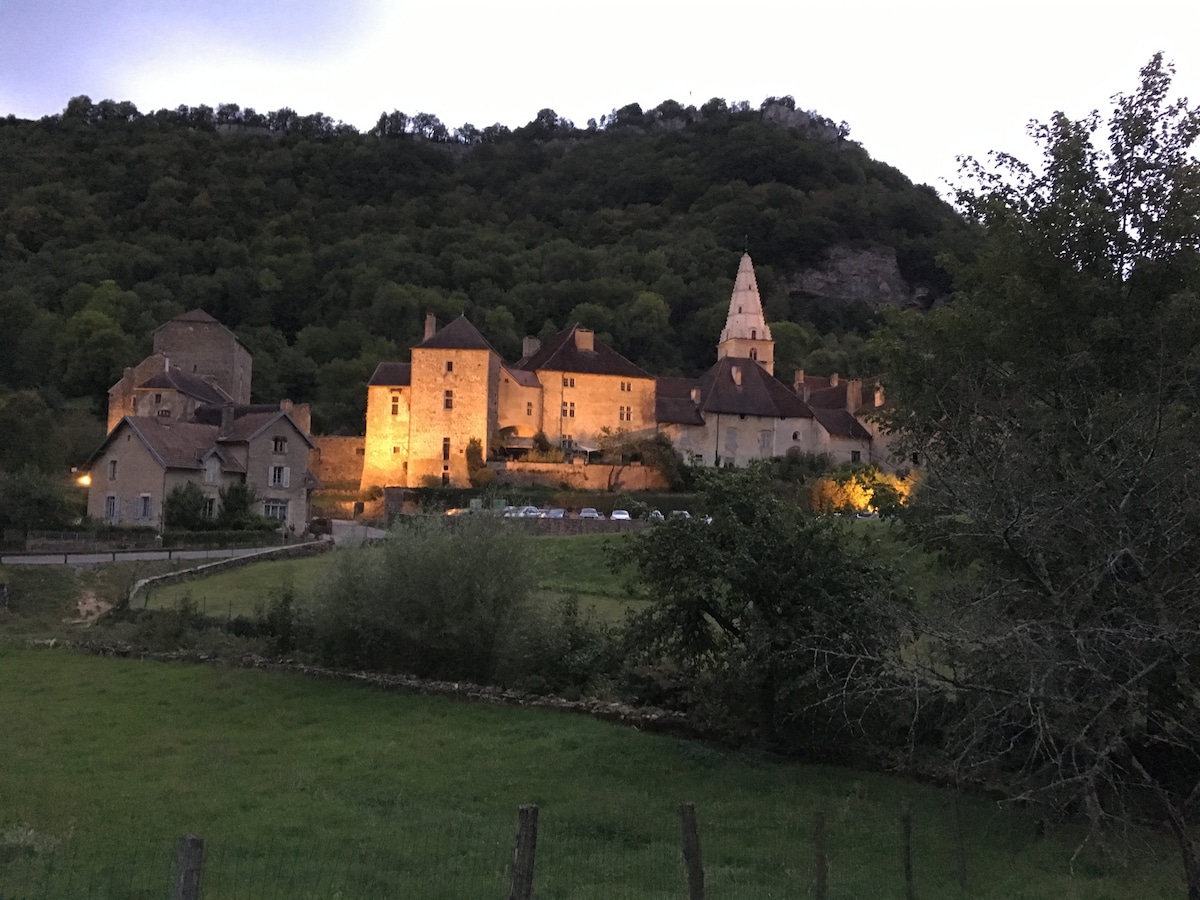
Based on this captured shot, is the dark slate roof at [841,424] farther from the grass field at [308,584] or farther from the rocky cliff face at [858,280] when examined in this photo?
the rocky cliff face at [858,280]

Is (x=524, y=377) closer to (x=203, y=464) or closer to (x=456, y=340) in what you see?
(x=456, y=340)

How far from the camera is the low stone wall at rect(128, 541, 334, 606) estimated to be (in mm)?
32156

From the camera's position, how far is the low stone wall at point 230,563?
105ft

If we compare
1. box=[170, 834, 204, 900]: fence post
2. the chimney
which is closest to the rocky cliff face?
the chimney

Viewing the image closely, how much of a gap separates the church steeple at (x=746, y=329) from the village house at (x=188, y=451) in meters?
34.1

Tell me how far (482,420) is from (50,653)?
37.9 metres

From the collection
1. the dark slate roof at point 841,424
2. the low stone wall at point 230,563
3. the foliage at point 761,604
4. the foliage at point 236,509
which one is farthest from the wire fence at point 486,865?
the dark slate roof at point 841,424

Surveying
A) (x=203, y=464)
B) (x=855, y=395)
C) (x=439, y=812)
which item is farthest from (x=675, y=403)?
(x=439, y=812)

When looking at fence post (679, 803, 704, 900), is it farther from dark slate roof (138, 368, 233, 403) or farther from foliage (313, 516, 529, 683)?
dark slate roof (138, 368, 233, 403)

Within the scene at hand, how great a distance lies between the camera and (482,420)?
201 feet

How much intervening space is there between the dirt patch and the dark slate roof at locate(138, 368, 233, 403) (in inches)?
1099

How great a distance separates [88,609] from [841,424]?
4778 cm

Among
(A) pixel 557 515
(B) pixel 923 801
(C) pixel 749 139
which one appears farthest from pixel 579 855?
(C) pixel 749 139

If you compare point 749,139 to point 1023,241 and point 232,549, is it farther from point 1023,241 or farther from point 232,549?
point 1023,241
